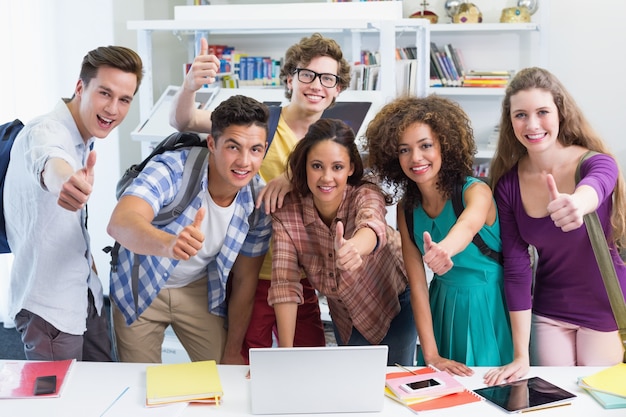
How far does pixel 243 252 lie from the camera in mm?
2299

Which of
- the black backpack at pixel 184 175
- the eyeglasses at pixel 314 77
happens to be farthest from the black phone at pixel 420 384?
the eyeglasses at pixel 314 77

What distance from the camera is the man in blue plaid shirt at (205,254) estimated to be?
2.05 meters

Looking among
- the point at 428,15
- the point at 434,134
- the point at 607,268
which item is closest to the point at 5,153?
the point at 434,134

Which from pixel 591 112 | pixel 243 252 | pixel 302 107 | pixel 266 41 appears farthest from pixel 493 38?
pixel 243 252

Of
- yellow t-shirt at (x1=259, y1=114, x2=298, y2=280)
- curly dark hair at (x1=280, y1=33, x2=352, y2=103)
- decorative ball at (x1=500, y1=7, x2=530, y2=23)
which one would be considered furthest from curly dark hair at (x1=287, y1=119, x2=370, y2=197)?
decorative ball at (x1=500, y1=7, x2=530, y2=23)

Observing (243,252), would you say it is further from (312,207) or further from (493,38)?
(493,38)

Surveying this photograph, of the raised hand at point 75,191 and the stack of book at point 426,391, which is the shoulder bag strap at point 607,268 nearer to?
the stack of book at point 426,391

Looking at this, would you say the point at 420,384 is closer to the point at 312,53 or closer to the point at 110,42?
the point at 312,53

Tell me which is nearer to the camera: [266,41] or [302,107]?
[302,107]

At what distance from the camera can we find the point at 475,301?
219 cm

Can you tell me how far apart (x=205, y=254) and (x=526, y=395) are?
40.8 inches

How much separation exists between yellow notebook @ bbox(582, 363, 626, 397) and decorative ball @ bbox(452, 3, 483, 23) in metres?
4.08

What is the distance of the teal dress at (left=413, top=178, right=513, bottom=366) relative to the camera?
216 cm

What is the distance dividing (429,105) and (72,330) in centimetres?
130
